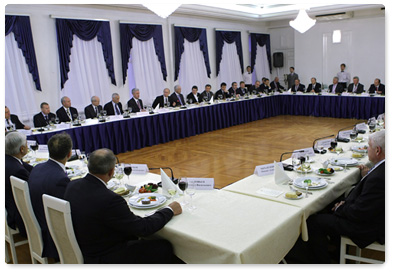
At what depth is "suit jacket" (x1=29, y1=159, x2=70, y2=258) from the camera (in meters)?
2.46

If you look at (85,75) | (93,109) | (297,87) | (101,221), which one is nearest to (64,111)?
(93,109)

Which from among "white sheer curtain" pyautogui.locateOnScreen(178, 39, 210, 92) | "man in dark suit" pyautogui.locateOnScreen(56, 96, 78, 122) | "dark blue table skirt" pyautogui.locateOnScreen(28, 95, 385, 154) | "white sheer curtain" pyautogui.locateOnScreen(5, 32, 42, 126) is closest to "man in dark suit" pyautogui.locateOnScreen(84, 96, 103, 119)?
"man in dark suit" pyautogui.locateOnScreen(56, 96, 78, 122)

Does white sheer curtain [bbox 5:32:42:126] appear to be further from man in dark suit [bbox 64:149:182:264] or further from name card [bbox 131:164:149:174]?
man in dark suit [bbox 64:149:182:264]

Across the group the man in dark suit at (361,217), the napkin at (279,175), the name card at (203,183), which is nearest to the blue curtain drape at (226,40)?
the napkin at (279,175)

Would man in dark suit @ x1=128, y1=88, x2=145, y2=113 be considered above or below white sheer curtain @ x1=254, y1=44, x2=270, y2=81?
below

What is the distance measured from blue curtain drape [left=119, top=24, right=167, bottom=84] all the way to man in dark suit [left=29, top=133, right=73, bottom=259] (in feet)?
20.9

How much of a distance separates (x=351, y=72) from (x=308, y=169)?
32.0 ft

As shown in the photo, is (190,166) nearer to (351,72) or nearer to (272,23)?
(351,72)

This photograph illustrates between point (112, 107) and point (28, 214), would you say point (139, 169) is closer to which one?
point (28, 214)

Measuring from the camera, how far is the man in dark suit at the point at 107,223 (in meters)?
2.06

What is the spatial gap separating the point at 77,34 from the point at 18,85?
164 centimetres

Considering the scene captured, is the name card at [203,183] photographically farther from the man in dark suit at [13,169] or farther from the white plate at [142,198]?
the man in dark suit at [13,169]

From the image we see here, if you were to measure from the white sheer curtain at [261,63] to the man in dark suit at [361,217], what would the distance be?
1067 cm

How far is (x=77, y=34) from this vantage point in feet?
25.8
